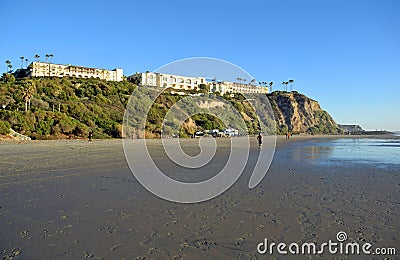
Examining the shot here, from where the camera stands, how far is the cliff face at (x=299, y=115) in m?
A: 116

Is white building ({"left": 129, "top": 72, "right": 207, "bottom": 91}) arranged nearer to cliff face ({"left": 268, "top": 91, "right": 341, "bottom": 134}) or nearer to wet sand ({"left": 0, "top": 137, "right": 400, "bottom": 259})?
cliff face ({"left": 268, "top": 91, "right": 341, "bottom": 134})

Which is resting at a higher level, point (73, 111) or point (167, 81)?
point (167, 81)

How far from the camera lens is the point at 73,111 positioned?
45.3 m

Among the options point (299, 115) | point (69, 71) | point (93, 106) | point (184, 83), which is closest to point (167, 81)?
point (184, 83)

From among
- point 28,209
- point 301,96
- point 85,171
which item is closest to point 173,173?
point 85,171

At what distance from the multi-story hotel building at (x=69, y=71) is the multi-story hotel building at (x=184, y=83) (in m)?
7.42

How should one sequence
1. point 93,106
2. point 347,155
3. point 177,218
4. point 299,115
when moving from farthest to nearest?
point 299,115 < point 93,106 < point 347,155 < point 177,218

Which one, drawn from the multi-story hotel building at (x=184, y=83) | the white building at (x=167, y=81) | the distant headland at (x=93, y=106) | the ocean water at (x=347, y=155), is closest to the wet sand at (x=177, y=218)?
the ocean water at (x=347, y=155)

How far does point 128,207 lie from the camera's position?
6.15 meters

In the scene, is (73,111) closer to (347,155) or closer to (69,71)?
(347,155)

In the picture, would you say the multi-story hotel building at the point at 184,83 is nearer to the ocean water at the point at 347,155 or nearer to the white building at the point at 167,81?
the white building at the point at 167,81

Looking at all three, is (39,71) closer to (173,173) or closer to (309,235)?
(173,173)

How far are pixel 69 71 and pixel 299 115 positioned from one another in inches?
3911

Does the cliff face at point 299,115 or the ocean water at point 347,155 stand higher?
the cliff face at point 299,115
